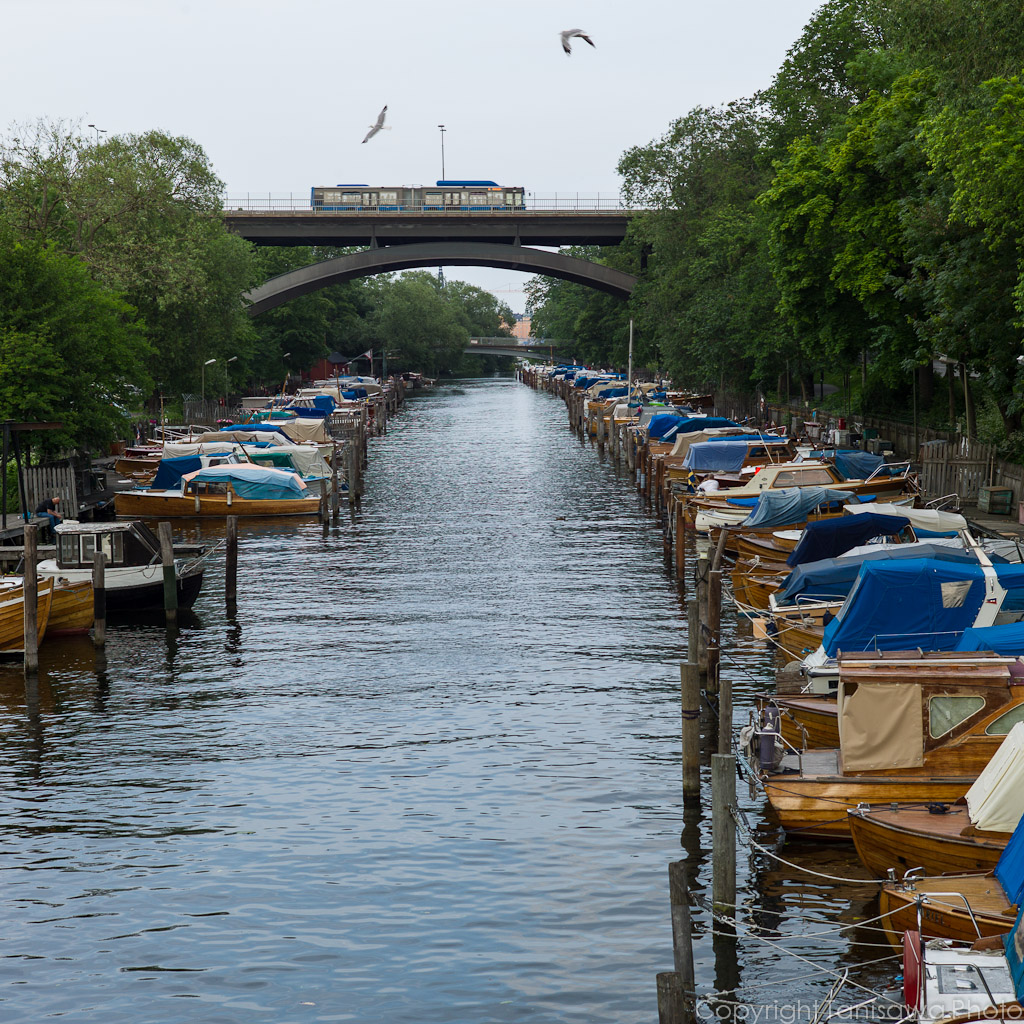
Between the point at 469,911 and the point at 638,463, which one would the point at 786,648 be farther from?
the point at 638,463

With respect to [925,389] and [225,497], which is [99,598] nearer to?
[225,497]

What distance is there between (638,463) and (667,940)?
51059 millimetres

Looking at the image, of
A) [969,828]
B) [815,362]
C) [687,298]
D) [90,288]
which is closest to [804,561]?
[969,828]

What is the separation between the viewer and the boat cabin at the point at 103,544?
3266cm

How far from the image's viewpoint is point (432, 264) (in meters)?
125

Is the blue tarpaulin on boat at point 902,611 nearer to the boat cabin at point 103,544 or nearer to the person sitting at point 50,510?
the boat cabin at point 103,544

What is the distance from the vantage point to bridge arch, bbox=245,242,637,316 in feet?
385

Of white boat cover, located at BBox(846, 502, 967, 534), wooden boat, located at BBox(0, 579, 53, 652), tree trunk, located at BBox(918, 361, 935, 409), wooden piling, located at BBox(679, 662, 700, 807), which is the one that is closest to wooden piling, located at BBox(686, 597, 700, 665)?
wooden piling, located at BBox(679, 662, 700, 807)

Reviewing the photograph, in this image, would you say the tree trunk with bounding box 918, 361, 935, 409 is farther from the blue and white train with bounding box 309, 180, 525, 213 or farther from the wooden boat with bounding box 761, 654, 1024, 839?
the blue and white train with bounding box 309, 180, 525, 213

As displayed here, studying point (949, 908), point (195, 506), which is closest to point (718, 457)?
point (195, 506)

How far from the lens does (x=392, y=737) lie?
24.4 m

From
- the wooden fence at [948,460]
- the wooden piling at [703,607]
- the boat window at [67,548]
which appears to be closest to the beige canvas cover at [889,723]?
the wooden piling at [703,607]

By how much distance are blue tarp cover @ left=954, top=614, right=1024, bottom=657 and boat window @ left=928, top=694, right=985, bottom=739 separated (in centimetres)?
153

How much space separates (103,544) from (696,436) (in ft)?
106
